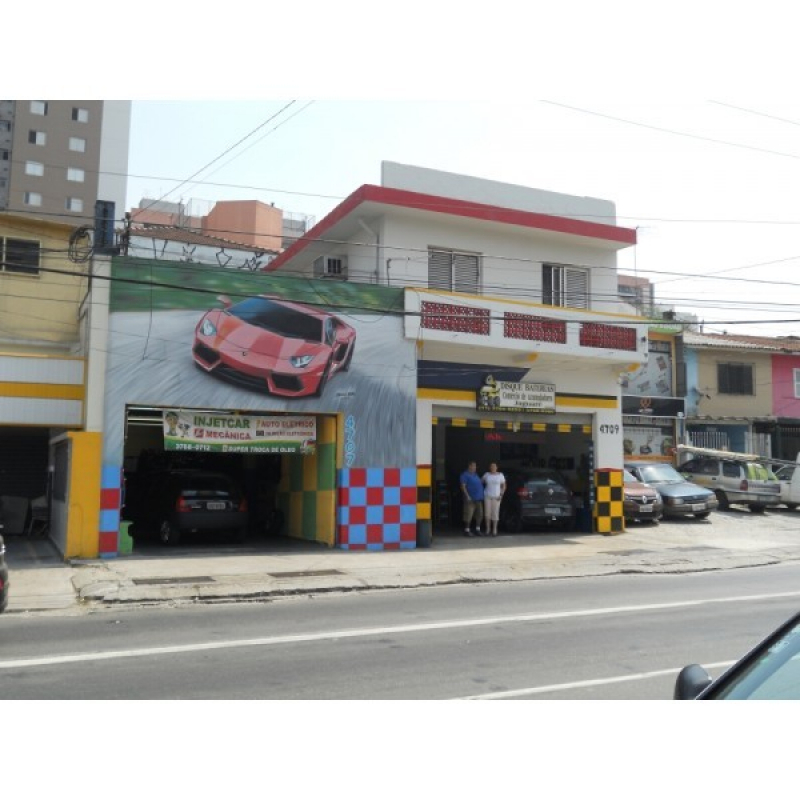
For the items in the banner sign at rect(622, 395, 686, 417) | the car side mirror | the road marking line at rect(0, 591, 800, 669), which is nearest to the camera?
the car side mirror

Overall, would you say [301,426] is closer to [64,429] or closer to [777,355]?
[64,429]

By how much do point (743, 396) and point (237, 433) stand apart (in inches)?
981

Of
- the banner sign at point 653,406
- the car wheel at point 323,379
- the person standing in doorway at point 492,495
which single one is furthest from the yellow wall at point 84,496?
the banner sign at point 653,406

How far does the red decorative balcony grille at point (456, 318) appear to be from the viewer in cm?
1739

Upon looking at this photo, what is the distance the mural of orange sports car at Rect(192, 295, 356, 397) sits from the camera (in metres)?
15.7

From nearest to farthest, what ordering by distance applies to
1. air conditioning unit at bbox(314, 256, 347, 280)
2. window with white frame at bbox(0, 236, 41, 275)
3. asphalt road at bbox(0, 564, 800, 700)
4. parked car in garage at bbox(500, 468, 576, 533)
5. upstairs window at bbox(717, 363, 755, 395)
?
asphalt road at bbox(0, 564, 800, 700) → window with white frame at bbox(0, 236, 41, 275) → parked car in garage at bbox(500, 468, 576, 533) → air conditioning unit at bbox(314, 256, 347, 280) → upstairs window at bbox(717, 363, 755, 395)

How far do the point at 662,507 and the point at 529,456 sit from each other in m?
3.82

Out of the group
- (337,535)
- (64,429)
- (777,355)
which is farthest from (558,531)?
(777,355)

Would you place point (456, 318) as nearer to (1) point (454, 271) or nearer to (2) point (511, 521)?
(1) point (454, 271)

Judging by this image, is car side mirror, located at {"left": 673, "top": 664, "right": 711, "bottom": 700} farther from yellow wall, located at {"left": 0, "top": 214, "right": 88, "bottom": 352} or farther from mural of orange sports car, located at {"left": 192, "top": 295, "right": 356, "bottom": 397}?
yellow wall, located at {"left": 0, "top": 214, "right": 88, "bottom": 352}

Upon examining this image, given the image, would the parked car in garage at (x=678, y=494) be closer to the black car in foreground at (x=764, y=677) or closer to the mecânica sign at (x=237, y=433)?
the mecânica sign at (x=237, y=433)

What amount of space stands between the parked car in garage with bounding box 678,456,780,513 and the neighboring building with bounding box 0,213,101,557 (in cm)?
1936

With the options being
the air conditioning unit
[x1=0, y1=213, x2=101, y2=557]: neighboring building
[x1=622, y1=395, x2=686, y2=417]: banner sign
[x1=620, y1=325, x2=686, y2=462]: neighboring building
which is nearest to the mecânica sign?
[x1=0, y1=213, x2=101, y2=557]: neighboring building

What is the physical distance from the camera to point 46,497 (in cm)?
1942
